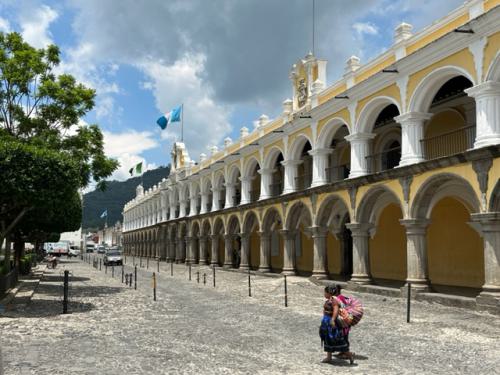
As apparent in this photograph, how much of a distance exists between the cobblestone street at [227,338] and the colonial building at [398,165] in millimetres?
3207

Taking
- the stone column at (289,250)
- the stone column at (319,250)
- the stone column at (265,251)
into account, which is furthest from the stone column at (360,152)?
the stone column at (265,251)

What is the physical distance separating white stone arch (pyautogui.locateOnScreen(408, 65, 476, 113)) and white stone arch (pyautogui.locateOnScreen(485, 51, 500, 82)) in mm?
1361

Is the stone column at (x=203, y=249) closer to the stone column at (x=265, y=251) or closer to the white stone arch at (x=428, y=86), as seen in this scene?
the stone column at (x=265, y=251)

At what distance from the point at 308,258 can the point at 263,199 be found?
200 inches

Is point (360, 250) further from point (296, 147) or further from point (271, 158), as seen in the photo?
point (271, 158)

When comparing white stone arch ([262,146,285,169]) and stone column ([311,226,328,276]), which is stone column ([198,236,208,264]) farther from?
stone column ([311,226,328,276])

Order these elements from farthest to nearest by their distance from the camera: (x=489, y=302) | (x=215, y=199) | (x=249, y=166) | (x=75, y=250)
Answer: (x=75, y=250), (x=215, y=199), (x=249, y=166), (x=489, y=302)

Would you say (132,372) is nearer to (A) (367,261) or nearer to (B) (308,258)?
(A) (367,261)

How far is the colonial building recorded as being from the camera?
15125mm

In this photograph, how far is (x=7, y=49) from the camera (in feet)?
59.9

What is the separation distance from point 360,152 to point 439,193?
361 centimetres

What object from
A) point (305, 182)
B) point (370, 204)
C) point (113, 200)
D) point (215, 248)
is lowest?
point (215, 248)

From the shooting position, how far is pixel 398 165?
70.8 feet

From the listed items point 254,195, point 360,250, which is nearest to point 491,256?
point 360,250
